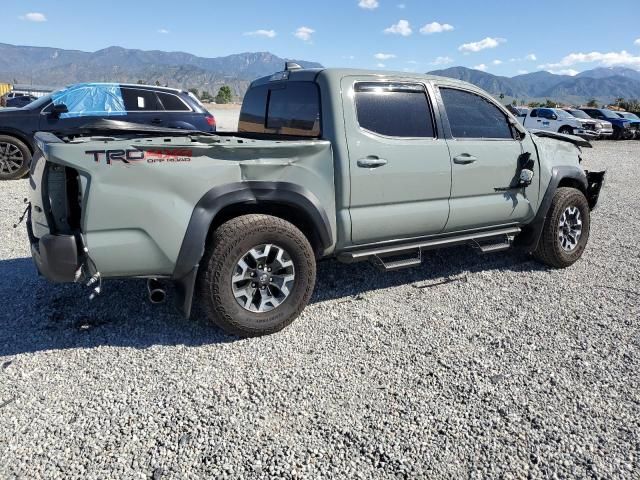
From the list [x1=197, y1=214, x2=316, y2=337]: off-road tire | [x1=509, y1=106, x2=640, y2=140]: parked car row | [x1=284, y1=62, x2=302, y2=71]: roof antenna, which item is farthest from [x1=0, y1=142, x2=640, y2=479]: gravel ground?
[x1=509, y1=106, x2=640, y2=140]: parked car row

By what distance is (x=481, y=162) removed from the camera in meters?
4.28

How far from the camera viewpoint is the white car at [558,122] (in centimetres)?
2233

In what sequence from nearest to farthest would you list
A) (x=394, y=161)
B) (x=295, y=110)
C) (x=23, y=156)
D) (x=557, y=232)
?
(x=394, y=161), (x=295, y=110), (x=557, y=232), (x=23, y=156)

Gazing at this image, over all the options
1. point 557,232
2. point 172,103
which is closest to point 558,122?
point 172,103

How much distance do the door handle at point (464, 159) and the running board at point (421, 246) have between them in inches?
26.9

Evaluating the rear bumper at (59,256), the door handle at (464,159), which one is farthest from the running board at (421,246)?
A: the rear bumper at (59,256)

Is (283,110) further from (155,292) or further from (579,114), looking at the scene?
(579,114)

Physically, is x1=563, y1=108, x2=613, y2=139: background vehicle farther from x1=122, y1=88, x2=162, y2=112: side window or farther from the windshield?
x1=122, y1=88, x2=162, y2=112: side window

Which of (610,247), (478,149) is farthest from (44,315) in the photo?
(610,247)

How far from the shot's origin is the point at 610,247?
589cm

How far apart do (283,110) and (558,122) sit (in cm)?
2227

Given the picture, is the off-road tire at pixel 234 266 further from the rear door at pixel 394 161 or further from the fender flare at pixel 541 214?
the fender flare at pixel 541 214

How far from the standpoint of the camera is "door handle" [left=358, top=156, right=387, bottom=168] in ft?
11.9

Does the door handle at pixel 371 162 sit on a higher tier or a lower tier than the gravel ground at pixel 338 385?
higher
